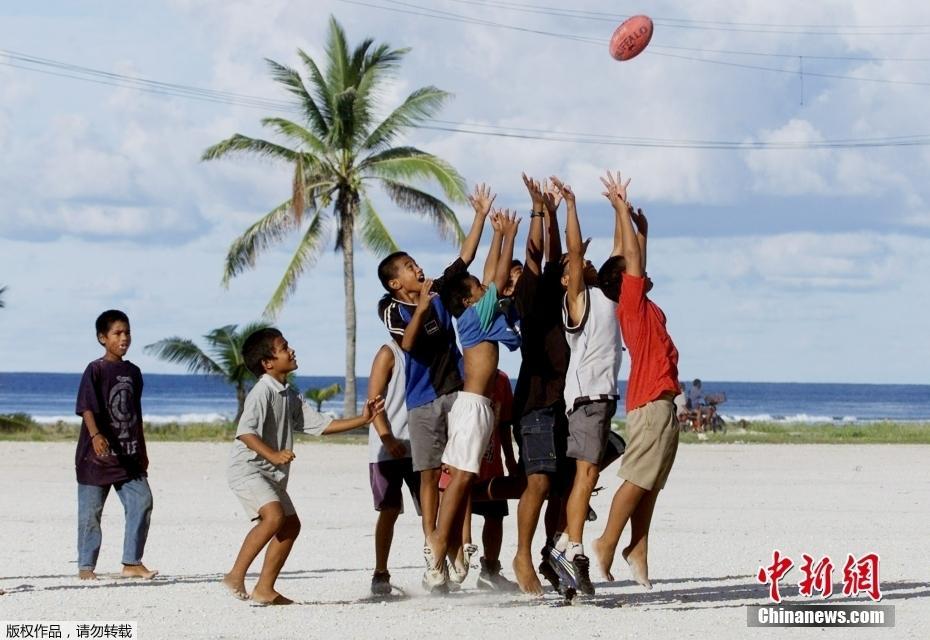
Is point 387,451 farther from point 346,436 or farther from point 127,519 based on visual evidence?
point 346,436

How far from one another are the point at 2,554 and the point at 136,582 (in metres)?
1.97

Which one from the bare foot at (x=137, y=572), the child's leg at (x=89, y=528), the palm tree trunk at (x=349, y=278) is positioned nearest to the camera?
the bare foot at (x=137, y=572)

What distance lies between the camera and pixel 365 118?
112ft

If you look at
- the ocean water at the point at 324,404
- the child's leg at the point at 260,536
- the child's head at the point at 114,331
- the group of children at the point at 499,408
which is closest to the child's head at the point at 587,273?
the group of children at the point at 499,408

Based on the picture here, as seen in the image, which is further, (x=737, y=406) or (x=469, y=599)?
(x=737, y=406)

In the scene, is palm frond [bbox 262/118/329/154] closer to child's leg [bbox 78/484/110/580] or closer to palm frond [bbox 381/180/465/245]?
palm frond [bbox 381/180/465/245]

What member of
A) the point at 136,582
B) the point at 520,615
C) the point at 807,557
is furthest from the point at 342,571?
the point at 807,557

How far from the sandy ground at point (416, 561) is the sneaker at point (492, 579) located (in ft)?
0.64

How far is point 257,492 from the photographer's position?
331 inches

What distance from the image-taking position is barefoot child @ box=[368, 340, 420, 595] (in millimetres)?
8836

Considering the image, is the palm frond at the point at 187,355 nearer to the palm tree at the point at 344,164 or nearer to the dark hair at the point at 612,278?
the palm tree at the point at 344,164

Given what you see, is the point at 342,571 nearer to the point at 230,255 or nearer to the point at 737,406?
the point at 230,255

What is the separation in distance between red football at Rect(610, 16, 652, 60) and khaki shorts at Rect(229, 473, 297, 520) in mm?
5733

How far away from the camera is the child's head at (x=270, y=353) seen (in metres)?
8.59
